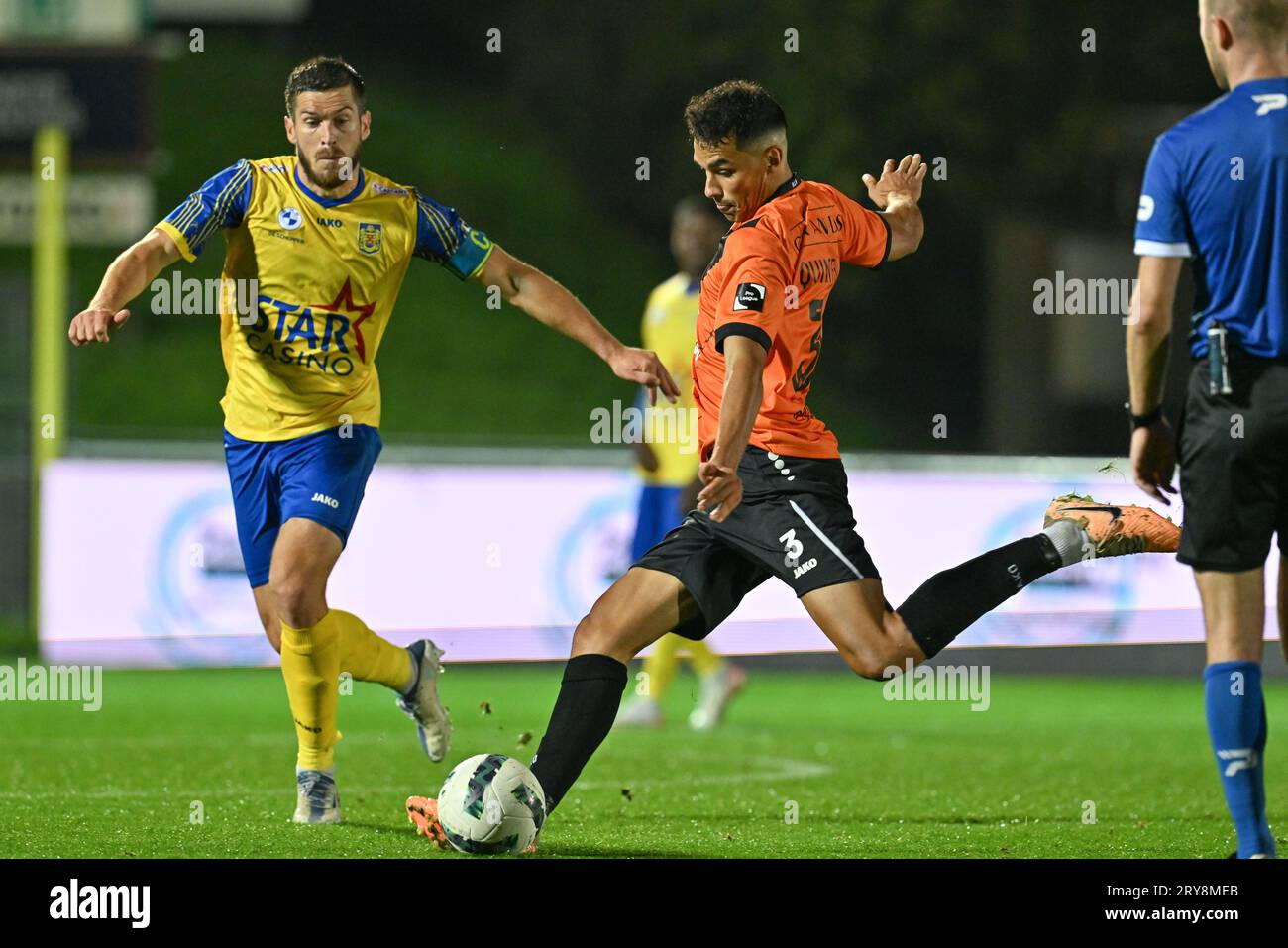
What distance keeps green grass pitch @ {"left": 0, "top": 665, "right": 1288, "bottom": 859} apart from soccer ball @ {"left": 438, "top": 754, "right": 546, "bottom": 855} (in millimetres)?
199

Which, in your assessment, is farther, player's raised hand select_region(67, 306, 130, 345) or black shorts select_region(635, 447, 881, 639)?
player's raised hand select_region(67, 306, 130, 345)

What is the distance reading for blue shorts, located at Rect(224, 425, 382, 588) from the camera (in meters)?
6.64

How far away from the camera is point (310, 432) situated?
673cm

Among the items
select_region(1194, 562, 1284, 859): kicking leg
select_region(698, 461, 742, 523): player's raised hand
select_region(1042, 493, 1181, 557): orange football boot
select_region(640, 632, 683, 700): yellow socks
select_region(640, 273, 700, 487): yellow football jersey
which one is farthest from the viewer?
select_region(640, 273, 700, 487): yellow football jersey

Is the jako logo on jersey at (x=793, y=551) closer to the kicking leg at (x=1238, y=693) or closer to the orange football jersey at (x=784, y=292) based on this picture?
the orange football jersey at (x=784, y=292)

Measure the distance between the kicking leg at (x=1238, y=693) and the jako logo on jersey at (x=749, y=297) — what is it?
1.39m

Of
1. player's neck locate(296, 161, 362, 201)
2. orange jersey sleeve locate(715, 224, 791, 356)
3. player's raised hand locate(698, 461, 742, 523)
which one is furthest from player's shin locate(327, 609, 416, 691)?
orange jersey sleeve locate(715, 224, 791, 356)

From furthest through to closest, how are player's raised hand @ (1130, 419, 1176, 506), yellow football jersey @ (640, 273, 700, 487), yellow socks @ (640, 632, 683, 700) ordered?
yellow football jersey @ (640, 273, 700, 487), yellow socks @ (640, 632, 683, 700), player's raised hand @ (1130, 419, 1176, 506)

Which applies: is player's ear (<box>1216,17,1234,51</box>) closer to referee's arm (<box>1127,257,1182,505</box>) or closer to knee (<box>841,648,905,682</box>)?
referee's arm (<box>1127,257,1182,505</box>)

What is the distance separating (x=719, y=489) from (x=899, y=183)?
1610mm

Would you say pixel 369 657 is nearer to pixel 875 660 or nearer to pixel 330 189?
pixel 330 189

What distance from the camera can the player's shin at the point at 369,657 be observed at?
700 centimetres

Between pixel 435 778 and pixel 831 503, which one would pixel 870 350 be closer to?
pixel 435 778

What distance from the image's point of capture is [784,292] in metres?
5.75
